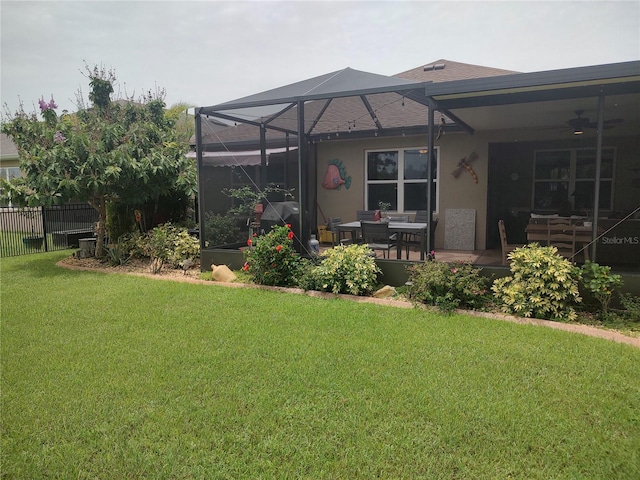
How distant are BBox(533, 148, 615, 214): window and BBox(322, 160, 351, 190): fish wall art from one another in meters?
4.64

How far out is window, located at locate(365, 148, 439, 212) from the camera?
1036 centimetres

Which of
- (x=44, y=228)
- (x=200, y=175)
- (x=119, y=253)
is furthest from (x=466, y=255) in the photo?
(x=44, y=228)

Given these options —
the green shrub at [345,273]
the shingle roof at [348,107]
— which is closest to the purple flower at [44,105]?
the shingle roof at [348,107]

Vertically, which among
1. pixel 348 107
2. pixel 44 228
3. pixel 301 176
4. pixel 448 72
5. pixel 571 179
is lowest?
pixel 44 228

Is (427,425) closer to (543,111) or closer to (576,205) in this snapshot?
(543,111)

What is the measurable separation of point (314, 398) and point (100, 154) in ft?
24.4

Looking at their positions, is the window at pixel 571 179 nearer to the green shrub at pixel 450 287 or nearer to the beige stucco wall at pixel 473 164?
the beige stucco wall at pixel 473 164

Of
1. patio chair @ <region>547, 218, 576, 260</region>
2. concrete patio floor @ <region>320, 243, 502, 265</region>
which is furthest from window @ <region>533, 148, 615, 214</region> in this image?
patio chair @ <region>547, 218, 576, 260</region>

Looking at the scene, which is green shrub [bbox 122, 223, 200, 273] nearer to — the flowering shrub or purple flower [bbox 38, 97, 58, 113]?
the flowering shrub

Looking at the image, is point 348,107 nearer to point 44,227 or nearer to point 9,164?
point 44,227

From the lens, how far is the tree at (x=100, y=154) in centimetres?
838

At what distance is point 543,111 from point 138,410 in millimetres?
7903

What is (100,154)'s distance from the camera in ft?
27.8

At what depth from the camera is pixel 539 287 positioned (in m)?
5.22
